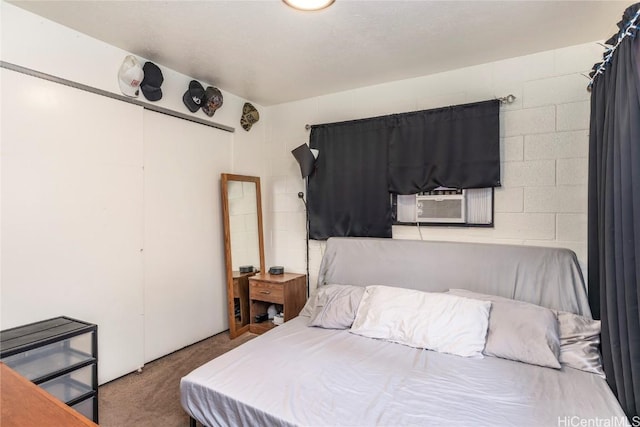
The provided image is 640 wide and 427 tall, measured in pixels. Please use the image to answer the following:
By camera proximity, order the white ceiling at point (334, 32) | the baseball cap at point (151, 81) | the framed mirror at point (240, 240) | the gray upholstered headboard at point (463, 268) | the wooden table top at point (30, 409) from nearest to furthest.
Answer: the wooden table top at point (30, 409) → the white ceiling at point (334, 32) → the gray upholstered headboard at point (463, 268) → the baseball cap at point (151, 81) → the framed mirror at point (240, 240)

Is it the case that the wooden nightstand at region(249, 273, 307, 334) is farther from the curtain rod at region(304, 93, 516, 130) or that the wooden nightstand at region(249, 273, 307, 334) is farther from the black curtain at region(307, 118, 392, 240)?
the curtain rod at region(304, 93, 516, 130)

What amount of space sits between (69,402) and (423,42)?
324cm

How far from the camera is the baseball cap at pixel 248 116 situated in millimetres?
3641

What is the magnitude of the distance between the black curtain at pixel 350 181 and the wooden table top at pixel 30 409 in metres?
2.54

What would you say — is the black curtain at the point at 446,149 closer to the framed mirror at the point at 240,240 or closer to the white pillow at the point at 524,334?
the white pillow at the point at 524,334

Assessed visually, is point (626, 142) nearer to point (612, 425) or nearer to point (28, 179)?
point (612, 425)

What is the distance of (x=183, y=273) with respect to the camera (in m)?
3.08

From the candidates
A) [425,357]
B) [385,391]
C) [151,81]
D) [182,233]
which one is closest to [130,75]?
[151,81]

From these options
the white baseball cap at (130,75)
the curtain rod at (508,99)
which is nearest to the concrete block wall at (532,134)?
the curtain rod at (508,99)

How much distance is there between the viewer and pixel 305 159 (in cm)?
336

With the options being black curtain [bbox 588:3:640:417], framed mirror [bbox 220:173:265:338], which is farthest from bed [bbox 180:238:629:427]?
framed mirror [bbox 220:173:265:338]

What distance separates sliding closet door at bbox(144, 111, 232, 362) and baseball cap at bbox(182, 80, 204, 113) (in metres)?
0.18

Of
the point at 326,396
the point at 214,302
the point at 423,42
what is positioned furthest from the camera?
the point at 214,302

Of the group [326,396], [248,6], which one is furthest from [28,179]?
[326,396]
